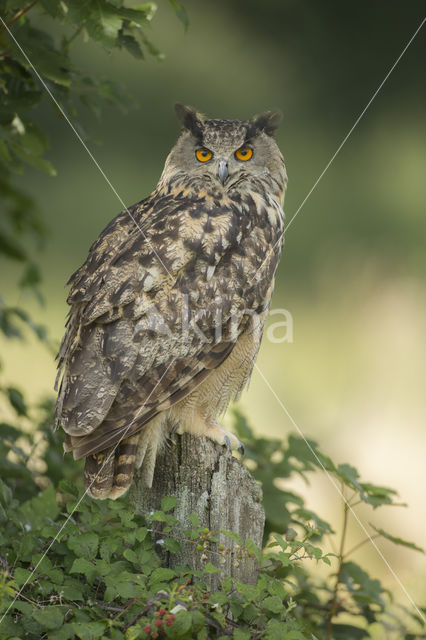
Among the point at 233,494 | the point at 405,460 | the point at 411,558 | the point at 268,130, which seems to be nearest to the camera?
the point at 233,494

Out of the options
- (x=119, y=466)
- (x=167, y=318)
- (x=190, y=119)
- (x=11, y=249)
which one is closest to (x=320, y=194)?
(x=190, y=119)

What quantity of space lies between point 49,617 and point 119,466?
1.86ft

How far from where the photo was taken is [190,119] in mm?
2791

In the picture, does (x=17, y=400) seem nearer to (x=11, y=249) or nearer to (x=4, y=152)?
(x=11, y=249)

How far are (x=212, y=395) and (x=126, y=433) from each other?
0.48 metres

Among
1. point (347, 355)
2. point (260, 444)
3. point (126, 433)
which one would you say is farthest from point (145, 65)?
point (126, 433)

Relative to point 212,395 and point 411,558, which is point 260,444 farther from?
point 411,558

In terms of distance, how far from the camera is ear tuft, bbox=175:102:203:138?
273 centimetres

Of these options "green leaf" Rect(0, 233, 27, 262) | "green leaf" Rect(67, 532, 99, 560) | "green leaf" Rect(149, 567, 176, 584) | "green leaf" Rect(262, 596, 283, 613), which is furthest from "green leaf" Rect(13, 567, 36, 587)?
"green leaf" Rect(0, 233, 27, 262)

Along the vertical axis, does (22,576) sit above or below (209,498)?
below

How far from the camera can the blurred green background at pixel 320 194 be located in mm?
4649

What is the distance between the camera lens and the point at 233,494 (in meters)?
2.03

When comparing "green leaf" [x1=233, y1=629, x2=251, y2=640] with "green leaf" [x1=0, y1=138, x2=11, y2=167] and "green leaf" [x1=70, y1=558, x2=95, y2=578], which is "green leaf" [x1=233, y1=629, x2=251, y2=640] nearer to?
"green leaf" [x1=70, y1=558, x2=95, y2=578]

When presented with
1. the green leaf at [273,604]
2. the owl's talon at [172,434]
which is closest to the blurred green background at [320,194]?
the owl's talon at [172,434]
